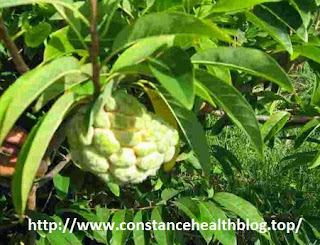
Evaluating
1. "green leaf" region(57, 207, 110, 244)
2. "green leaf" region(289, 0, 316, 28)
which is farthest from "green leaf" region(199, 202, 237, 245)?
"green leaf" region(289, 0, 316, 28)

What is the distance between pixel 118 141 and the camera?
118 centimetres

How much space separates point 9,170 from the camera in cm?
171

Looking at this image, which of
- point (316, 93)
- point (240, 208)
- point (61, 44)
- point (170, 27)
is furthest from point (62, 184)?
point (170, 27)

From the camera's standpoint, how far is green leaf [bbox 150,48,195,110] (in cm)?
102

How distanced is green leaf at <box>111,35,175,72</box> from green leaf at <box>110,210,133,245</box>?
0.99 meters

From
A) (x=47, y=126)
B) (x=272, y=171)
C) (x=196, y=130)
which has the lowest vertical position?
(x=272, y=171)

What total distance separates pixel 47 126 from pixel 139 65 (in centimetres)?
17

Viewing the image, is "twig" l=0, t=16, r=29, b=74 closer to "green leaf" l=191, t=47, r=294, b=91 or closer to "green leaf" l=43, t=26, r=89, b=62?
"green leaf" l=43, t=26, r=89, b=62

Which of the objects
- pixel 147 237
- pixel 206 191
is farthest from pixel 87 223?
pixel 206 191

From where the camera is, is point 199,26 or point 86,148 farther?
point 86,148

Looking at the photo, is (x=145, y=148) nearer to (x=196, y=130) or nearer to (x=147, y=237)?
(x=196, y=130)

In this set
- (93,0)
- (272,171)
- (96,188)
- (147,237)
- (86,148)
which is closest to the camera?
(93,0)

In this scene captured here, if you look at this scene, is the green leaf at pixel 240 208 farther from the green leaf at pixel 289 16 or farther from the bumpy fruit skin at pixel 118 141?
the bumpy fruit skin at pixel 118 141

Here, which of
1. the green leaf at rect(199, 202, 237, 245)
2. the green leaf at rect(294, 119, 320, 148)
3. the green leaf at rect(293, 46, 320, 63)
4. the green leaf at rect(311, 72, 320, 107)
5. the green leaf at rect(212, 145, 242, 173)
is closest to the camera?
the green leaf at rect(293, 46, 320, 63)
